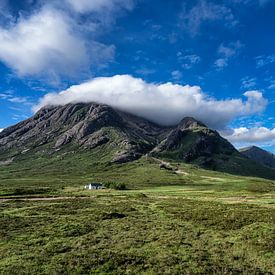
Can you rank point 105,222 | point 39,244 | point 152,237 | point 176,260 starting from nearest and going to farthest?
point 176,260 < point 39,244 < point 152,237 < point 105,222

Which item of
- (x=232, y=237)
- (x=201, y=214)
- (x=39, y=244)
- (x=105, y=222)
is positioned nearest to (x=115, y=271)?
(x=39, y=244)

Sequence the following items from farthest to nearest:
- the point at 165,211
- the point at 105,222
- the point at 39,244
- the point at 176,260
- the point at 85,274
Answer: the point at 165,211 → the point at 105,222 → the point at 39,244 → the point at 176,260 → the point at 85,274

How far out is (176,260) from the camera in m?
29.3

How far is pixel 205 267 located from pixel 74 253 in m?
12.4

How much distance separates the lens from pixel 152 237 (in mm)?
38438

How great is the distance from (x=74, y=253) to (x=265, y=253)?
60.5 ft

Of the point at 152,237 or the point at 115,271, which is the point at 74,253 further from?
the point at 152,237

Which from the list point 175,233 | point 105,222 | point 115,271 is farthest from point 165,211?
point 115,271

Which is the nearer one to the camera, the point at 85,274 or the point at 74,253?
the point at 85,274

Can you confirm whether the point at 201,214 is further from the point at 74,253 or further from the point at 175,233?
the point at 74,253

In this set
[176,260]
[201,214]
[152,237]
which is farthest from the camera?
[201,214]

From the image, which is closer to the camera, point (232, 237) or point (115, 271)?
point (115, 271)

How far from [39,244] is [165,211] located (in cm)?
3138

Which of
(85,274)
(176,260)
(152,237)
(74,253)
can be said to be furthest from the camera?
(152,237)
